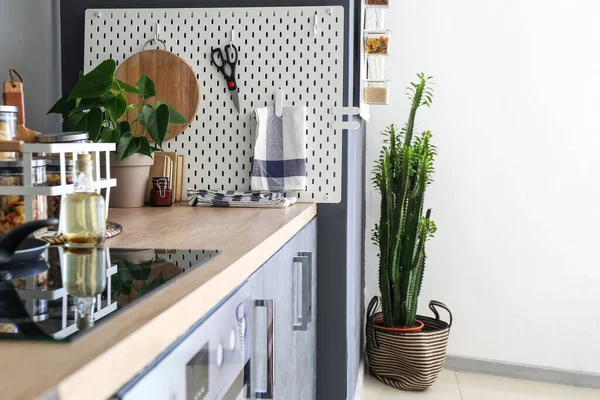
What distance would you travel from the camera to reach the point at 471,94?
3.09 metres

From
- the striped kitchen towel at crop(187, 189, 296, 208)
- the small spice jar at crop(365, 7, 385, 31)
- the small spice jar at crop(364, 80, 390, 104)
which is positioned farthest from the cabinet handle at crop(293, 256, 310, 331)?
the small spice jar at crop(365, 7, 385, 31)

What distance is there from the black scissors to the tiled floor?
1.46 meters

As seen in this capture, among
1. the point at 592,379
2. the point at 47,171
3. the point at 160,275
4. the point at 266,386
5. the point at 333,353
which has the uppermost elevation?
the point at 47,171

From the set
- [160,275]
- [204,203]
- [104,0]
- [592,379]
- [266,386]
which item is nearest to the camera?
[160,275]

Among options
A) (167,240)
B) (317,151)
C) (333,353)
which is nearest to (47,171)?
(167,240)

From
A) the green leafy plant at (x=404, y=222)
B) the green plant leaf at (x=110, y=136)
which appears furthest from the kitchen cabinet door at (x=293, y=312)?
the green leafy plant at (x=404, y=222)

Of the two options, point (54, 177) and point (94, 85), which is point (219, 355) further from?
point (94, 85)

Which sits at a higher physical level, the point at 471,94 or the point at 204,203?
the point at 471,94

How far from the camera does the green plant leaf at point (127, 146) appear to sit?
5.51ft

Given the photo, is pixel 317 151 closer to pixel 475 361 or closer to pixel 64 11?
pixel 64 11

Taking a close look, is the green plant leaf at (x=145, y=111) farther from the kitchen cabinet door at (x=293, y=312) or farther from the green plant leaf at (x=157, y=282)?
the green plant leaf at (x=157, y=282)

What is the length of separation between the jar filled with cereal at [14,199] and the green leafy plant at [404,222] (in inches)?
73.0

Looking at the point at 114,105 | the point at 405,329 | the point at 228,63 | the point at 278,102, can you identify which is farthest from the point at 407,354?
the point at 114,105

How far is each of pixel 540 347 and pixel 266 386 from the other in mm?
2173
